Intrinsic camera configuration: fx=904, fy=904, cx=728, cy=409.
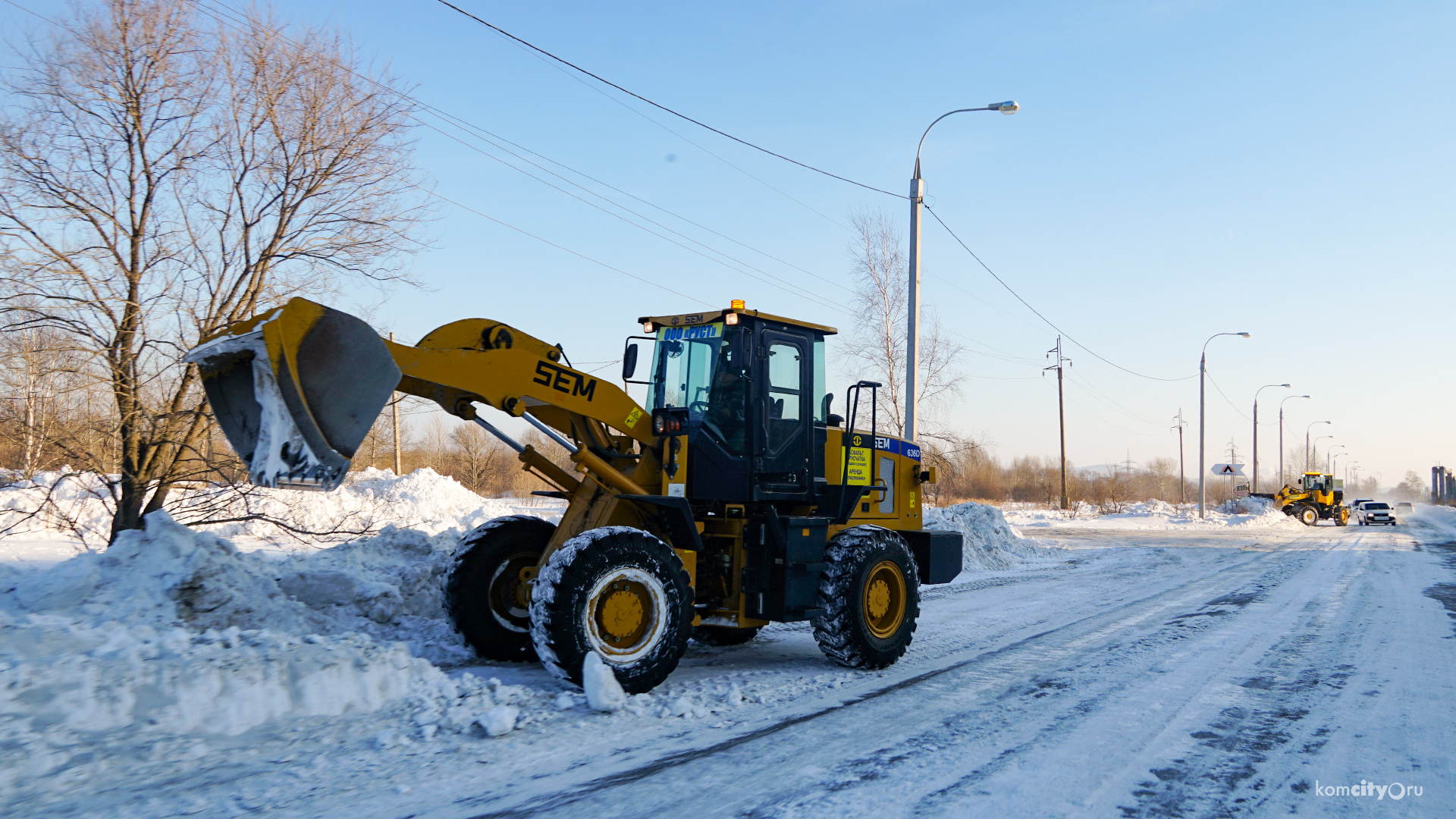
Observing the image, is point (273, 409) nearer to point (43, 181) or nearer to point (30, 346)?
point (30, 346)

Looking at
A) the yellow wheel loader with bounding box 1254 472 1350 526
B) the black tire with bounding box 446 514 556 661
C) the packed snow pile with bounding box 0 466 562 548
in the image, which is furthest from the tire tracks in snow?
the yellow wheel loader with bounding box 1254 472 1350 526

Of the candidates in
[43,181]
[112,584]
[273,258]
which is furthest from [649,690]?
[43,181]

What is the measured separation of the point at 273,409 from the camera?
5.04 m

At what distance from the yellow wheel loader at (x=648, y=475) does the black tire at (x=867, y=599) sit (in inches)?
0.7

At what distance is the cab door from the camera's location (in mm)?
Result: 7152

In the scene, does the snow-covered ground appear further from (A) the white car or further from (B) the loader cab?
(A) the white car

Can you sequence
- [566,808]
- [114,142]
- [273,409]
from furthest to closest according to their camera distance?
[114,142]
[273,409]
[566,808]

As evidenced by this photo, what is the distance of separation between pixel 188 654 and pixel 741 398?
404cm

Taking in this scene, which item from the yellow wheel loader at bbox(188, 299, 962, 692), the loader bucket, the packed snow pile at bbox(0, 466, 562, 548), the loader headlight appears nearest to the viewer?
the loader bucket

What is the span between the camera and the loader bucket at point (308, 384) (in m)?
4.97

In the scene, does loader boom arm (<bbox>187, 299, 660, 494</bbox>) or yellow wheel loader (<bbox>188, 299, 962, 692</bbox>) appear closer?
loader boom arm (<bbox>187, 299, 660, 494</bbox>)

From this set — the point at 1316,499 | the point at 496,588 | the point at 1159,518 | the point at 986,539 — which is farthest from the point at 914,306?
the point at 1316,499

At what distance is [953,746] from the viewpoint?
510cm

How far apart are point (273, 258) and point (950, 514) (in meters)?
15.7
